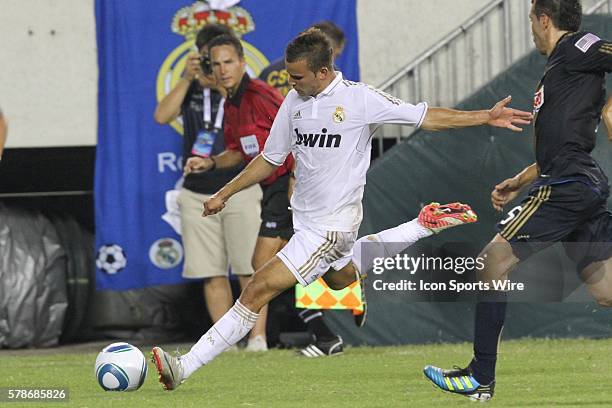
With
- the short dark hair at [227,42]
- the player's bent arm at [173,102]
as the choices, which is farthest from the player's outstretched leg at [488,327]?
the player's bent arm at [173,102]

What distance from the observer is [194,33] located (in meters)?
12.5

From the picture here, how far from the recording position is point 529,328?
38.4 ft

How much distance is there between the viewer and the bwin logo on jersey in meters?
7.86

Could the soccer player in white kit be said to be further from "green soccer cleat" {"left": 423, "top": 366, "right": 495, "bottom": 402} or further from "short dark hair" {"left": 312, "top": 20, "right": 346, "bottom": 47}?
"short dark hair" {"left": 312, "top": 20, "right": 346, "bottom": 47}

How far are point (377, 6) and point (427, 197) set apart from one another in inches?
85.0

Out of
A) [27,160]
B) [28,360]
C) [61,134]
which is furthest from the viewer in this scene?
[27,160]

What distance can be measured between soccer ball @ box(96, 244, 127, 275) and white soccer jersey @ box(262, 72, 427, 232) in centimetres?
484

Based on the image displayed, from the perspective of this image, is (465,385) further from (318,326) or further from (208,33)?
(208,33)

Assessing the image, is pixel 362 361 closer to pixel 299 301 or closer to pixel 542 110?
pixel 299 301

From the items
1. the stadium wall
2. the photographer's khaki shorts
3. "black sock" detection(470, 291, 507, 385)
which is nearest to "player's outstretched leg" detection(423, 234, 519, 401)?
"black sock" detection(470, 291, 507, 385)

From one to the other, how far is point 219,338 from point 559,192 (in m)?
1.98

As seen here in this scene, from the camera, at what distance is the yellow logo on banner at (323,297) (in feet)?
37.0

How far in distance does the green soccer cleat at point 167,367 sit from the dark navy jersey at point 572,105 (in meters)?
2.18

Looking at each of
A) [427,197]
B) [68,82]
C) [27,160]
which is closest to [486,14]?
[427,197]
